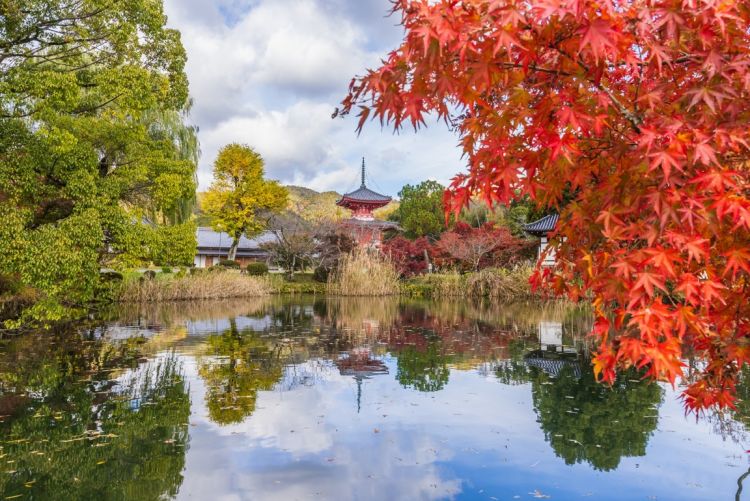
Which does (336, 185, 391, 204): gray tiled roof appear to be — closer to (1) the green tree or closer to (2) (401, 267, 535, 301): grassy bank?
(1) the green tree

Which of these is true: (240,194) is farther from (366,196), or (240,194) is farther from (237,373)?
(237,373)

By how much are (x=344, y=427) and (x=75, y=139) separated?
18.4ft

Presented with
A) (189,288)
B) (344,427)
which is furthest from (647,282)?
(189,288)

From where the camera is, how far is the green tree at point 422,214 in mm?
27938

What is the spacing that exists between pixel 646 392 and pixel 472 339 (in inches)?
138

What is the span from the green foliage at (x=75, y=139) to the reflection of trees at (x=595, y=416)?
19.8 feet

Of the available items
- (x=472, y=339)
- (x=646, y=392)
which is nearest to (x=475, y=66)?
(x=646, y=392)

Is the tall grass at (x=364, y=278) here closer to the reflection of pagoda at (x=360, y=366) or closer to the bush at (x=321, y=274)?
the bush at (x=321, y=274)

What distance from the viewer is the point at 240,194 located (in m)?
25.1

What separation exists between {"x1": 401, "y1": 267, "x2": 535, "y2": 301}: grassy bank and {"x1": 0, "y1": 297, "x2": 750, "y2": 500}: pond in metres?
Answer: 9.60

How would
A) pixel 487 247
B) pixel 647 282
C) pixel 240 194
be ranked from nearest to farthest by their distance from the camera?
pixel 647 282 < pixel 487 247 < pixel 240 194

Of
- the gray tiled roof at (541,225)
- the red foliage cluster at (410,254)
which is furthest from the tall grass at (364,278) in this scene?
the gray tiled roof at (541,225)

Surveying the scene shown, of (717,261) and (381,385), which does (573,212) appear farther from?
(381,385)

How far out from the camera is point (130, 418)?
404cm
